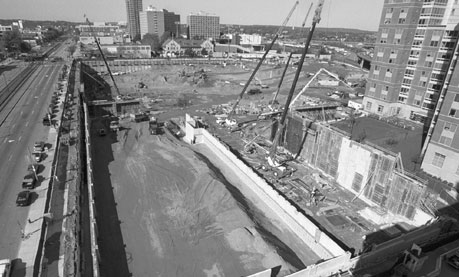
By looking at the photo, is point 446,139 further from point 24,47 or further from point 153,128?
point 24,47

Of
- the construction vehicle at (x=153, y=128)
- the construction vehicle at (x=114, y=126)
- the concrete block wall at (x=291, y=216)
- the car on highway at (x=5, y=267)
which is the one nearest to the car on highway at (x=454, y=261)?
the concrete block wall at (x=291, y=216)

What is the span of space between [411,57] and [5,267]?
61458 millimetres

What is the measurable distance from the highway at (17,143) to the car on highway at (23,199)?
0.41m

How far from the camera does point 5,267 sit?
16.6m

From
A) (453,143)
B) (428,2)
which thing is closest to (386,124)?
(453,143)

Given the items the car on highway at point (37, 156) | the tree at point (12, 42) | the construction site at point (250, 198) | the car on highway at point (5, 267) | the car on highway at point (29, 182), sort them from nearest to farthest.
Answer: the car on highway at point (5, 267)
the construction site at point (250, 198)
the car on highway at point (29, 182)
the car on highway at point (37, 156)
the tree at point (12, 42)

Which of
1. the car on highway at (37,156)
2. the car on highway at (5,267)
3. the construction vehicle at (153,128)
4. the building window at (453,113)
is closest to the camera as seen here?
the car on highway at (5,267)

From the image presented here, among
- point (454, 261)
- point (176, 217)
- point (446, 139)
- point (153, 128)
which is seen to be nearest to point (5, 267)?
point (176, 217)

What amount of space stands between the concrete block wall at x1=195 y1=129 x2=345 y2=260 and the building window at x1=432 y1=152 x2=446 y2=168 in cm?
2168

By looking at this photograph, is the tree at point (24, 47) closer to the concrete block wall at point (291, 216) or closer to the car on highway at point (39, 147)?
the car on highway at point (39, 147)

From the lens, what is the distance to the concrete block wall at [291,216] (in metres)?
21.6

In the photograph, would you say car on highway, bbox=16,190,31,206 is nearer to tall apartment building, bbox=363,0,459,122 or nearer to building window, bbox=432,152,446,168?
building window, bbox=432,152,446,168

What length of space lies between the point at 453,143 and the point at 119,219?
37.9 meters

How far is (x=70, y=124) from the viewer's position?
39.8m
